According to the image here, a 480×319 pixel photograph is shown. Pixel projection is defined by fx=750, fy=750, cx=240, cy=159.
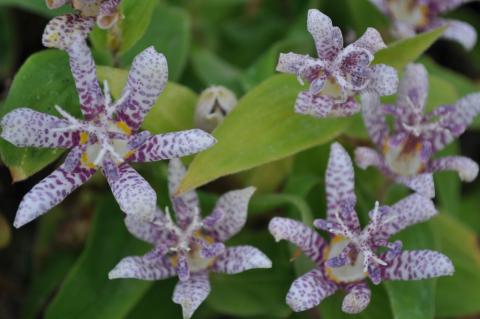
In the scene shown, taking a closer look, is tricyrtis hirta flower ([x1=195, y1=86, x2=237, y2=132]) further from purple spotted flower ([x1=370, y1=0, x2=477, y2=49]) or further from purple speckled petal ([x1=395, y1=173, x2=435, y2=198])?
purple spotted flower ([x1=370, y1=0, x2=477, y2=49])

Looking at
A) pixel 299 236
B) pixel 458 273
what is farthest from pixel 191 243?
pixel 458 273

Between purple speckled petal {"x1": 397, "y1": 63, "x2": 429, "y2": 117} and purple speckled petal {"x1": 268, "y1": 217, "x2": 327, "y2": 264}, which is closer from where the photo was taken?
purple speckled petal {"x1": 268, "y1": 217, "x2": 327, "y2": 264}

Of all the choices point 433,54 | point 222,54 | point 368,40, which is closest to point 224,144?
point 368,40

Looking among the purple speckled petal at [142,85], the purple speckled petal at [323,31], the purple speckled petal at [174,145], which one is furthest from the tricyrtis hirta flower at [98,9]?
the purple speckled petal at [323,31]

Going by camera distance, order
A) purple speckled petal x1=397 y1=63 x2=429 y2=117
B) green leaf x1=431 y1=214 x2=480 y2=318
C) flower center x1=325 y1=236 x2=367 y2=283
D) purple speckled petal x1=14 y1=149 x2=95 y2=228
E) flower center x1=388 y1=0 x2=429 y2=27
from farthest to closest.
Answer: flower center x1=388 y1=0 x2=429 y2=27
green leaf x1=431 y1=214 x2=480 y2=318
purple speckled petal x1=397 y1=63 x2=429 y2=117
flower center x1=325 y1=236 x2=367 y2=283
purple speckled petal x1=14 y1=149 x2=95 y2=228

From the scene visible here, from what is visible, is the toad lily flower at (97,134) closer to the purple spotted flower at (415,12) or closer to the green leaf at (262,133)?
the green leaf at (262,133)

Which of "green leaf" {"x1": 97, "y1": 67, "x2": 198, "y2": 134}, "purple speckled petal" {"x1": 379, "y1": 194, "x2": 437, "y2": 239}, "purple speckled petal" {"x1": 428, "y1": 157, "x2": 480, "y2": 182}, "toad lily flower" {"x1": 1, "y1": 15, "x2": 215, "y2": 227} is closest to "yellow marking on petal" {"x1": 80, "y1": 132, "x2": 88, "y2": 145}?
"toad lily flower" {"x1": 1, "y1": 15, "x2": 215, "y2": 227}

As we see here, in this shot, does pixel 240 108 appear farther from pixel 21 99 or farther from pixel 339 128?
pixel 21 99
